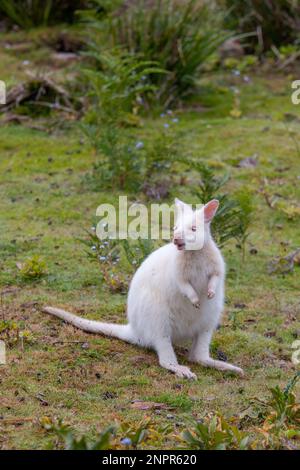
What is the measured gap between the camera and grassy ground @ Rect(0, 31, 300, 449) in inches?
167

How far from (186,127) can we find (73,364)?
16.0ft

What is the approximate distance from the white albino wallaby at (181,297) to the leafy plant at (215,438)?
956mm

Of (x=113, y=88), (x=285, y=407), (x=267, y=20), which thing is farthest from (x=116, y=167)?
(x=267, y=20)

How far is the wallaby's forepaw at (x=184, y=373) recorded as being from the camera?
15.2ft

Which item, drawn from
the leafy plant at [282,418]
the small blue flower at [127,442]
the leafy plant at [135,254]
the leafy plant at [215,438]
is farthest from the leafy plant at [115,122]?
the small blue flower at [127,442]

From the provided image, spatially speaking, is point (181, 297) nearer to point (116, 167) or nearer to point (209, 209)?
point (209, 209)

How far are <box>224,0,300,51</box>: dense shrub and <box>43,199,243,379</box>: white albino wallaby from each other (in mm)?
6742

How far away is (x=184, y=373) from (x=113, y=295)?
1.35 meters

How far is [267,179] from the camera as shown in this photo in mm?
8023

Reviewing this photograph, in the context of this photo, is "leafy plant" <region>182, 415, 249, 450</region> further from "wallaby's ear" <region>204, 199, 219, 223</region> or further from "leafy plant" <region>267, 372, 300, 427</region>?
"wallaby's ear" <region>204, 199, 219, 223</region>

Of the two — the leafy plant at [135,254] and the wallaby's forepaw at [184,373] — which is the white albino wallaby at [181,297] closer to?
the wallaby's forepaw at [184,373]
